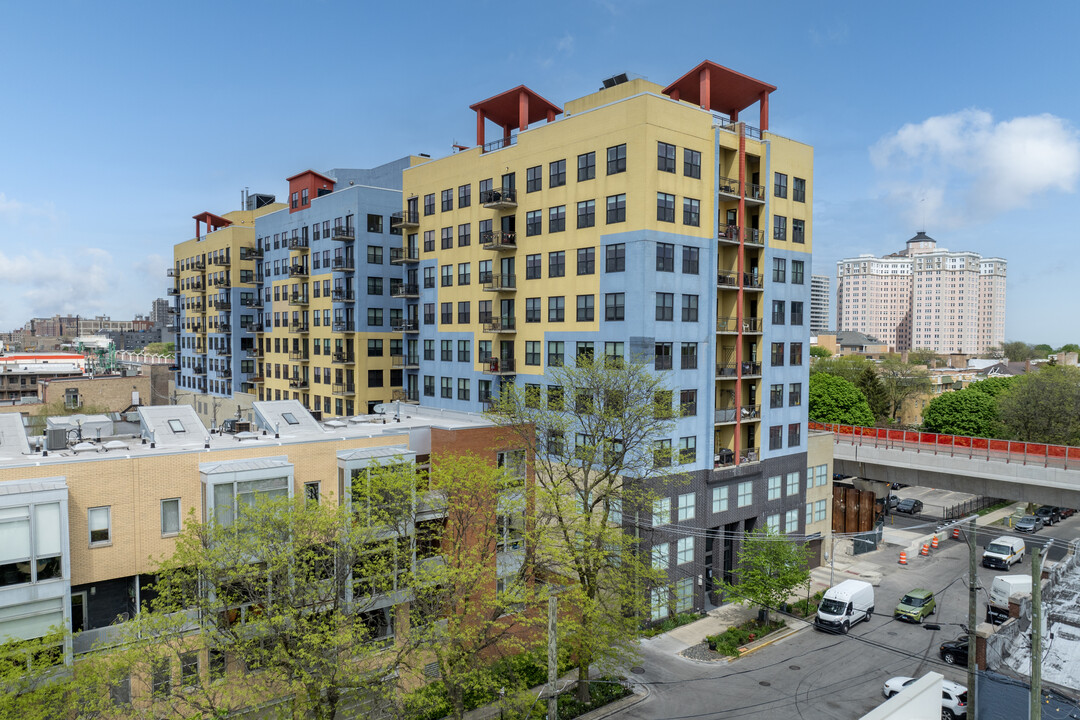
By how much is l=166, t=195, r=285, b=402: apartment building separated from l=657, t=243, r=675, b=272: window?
187 feet

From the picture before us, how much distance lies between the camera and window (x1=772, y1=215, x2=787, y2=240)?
46.5 metres

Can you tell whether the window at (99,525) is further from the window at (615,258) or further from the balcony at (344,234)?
the balcony at (344,234)

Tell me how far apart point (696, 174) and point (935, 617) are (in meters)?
31.3

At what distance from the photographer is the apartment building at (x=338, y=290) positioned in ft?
210

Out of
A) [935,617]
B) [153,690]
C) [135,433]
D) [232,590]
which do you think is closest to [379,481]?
[232,590]

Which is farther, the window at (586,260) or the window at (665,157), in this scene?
the window at (586,260)

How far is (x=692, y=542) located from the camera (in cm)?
4241

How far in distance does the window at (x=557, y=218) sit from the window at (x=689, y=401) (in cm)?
1291

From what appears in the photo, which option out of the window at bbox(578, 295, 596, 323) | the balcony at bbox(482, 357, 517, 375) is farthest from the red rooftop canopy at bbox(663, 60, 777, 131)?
the balcony at bbox(482, 357, 517, 375)

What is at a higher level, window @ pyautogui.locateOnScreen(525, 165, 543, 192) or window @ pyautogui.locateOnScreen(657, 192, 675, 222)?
window @ pyautogui.locateOnScreen(525, 165, 543, 192)

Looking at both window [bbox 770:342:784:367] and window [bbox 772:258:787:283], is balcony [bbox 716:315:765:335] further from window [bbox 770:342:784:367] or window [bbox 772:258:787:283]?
window [bbox 772:258:787:283]

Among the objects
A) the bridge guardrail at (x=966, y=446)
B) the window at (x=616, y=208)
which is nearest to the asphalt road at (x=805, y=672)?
the bridge guardrail at (x=966, y=446)

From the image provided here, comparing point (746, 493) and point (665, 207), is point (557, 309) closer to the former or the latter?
point (665, 207)

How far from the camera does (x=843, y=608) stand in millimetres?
40344
